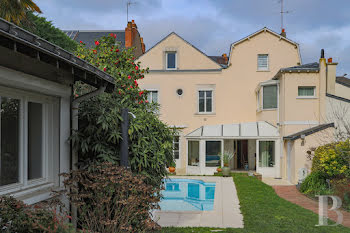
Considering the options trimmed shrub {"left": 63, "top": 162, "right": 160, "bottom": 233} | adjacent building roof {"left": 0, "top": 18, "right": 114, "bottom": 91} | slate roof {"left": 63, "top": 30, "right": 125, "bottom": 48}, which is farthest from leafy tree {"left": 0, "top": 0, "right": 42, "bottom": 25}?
slate roof {"left": 63, "top": 30, "right": 125, "bottom": 48}

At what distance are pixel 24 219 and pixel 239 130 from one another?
2601 centimetres

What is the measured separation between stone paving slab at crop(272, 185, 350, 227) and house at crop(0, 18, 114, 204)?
434 inches

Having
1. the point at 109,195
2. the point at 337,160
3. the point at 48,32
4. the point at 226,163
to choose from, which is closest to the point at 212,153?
the point at 226,163

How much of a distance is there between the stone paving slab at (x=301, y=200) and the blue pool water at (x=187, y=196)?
441 cm

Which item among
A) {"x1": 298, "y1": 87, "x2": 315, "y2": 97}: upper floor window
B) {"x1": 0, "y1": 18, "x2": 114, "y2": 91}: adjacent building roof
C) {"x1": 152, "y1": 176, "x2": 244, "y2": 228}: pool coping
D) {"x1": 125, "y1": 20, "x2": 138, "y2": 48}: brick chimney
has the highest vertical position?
{"x1": 125, "y1": 20, "x2": 138, "y2": 48}: brick chimney

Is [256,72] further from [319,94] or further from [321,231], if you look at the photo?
[321,231]

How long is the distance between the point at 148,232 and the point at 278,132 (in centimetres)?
2167

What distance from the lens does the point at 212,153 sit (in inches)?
1160

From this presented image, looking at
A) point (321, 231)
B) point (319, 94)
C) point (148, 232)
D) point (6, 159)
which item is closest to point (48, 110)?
point (6, 159)

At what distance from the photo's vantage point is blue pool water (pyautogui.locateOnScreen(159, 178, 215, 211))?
17234mm

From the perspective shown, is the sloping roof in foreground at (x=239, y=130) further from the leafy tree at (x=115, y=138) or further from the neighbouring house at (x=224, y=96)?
the leafy tree at (x=115, y=138)

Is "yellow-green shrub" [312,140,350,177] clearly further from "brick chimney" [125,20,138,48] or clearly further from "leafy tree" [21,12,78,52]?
"brick chimney" [125,20,138,48]

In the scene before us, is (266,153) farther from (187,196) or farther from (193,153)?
(187,196)

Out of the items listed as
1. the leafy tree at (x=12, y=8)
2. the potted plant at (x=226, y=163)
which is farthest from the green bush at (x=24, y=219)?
the potted plant at (x=226, y=163)
